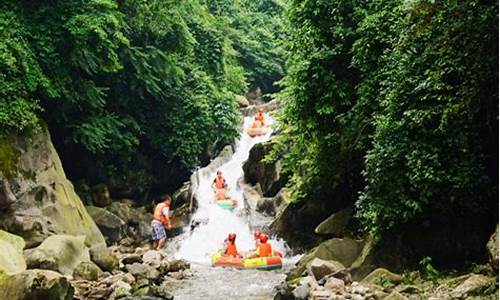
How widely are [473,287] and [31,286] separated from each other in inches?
252

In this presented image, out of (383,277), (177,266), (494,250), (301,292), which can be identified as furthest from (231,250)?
(494,250)

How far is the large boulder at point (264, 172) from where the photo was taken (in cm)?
1981

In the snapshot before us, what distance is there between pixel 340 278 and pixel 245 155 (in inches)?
620

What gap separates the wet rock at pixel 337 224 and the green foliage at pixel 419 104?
184 cm

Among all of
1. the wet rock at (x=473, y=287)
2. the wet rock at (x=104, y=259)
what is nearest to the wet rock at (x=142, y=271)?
the wet rock at (x=104, y=259)

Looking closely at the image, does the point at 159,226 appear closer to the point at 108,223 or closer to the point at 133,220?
the point at 108,223

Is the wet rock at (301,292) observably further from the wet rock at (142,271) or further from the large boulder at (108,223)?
the large boulder at (108,223)

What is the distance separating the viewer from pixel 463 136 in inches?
322

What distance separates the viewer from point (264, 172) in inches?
814

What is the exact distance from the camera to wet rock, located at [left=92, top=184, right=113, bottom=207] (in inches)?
724

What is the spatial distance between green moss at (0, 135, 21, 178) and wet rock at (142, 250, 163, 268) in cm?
385

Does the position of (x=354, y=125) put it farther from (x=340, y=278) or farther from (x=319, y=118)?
(x=340, y=278)

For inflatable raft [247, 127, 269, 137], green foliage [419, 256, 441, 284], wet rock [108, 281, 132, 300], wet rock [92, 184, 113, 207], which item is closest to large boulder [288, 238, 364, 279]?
green foliage [419, 256, 441, 284]

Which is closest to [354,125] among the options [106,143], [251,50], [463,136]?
[463,136]
